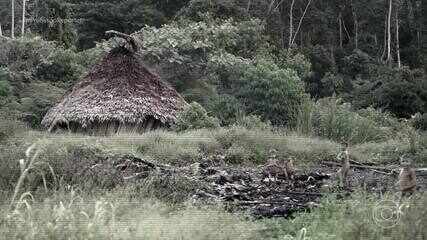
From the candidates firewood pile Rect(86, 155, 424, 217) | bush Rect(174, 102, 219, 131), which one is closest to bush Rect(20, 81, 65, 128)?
bush Rect(174, 102, 219, 131)

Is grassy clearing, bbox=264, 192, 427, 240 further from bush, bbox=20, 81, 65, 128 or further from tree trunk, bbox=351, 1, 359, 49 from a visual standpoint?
tree trunk, bbox=351, 1, 359, 49

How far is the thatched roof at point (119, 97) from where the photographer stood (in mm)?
14930

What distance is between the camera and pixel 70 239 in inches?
178

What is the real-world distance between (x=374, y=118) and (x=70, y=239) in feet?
48.9

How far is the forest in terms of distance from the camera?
5.69m

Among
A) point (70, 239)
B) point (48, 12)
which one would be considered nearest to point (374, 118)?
point (48, 12)

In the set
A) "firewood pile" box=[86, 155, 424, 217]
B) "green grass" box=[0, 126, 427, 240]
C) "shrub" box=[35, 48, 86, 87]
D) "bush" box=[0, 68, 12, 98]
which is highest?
"shrub" box=[35, 48, 86, 87]

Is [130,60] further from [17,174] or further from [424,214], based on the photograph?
[424,214]

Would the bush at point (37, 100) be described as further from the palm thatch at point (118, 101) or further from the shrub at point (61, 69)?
the palm thatch at point (118, 101)

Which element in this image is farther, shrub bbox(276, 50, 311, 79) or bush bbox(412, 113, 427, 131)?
shrub bbox(276, 50, 311, 79)

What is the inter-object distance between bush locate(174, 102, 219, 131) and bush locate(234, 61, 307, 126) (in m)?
2.58

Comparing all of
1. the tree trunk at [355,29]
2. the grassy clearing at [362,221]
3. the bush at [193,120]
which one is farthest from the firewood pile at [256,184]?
the tree trunk at [355,29]

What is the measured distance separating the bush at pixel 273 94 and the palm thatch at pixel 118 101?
2057 mm

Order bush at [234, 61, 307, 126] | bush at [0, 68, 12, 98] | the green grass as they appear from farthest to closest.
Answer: bush at [0, 68, 12, 98], bush at [234, 61, 307, 126], the green grass
